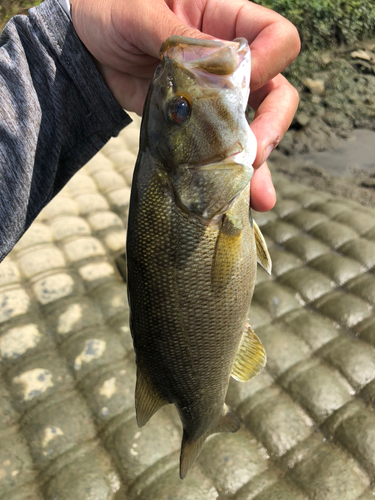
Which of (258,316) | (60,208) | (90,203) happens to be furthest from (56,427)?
(90,203)

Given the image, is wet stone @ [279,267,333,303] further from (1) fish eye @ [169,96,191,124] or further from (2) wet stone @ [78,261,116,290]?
(1) fish eye @ [169,96,191,124]

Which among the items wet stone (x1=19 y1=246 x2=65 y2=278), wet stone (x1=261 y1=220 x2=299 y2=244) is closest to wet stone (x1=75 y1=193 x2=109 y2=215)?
wet stone (x1=19 y1=246 x2=65 y2=278)

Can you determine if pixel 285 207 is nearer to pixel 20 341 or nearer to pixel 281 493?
pixel 281 493

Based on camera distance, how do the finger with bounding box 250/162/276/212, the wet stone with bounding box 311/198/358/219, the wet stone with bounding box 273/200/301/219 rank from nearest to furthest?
1. the finger with bounding box 250/162/276/212
2. the wet stone with bounding box 311/198/358/219
3. the wet stone with bounding box 273/200/301/219

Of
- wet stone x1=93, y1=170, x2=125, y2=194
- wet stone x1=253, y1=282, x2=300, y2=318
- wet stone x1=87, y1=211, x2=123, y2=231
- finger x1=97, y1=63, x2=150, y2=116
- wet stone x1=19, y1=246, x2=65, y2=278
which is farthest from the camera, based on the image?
wet stone x1=93, y1=170, x2=125, y2=194

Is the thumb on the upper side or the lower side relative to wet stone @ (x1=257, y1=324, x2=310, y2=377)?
upper

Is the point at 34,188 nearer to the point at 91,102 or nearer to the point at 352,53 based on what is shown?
the point at 91,102
